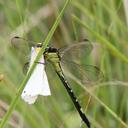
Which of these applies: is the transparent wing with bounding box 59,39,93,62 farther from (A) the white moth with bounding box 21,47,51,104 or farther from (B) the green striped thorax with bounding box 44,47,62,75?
(A) the white moth with bounding box 21,47,51,104

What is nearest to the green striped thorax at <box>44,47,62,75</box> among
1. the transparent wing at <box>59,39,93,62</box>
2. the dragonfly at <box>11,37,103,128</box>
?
the dragonfly at <box>11,37,103,128</box>

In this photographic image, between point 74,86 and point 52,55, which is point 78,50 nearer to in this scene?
point 52,55

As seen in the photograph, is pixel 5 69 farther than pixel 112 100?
Yes

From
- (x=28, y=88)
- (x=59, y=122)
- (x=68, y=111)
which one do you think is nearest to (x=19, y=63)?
(x=68, y=111)

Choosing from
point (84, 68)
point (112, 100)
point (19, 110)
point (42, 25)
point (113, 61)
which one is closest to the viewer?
point (84, 68)

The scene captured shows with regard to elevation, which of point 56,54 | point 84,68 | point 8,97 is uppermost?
point 56,54

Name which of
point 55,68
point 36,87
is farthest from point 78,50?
point 36,87

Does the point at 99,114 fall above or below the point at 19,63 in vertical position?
below

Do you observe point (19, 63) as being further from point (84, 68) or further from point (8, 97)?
point (84, 68)
